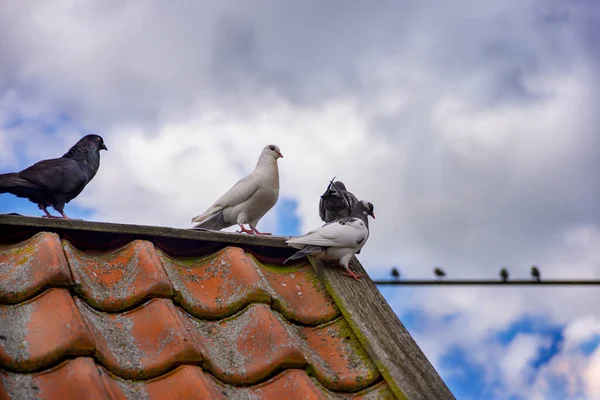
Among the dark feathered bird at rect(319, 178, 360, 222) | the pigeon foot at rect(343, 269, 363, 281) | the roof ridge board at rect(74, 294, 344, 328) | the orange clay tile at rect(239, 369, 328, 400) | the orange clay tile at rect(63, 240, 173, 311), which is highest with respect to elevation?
the dark feathered bird at rect(319, 178, 360, 222)

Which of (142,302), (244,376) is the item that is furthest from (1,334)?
(244,376)

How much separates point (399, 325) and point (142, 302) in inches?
40.6

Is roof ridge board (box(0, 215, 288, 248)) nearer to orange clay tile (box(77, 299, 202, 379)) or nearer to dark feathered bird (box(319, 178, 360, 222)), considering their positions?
orange clay tile (box(77, 299, 202, 379))

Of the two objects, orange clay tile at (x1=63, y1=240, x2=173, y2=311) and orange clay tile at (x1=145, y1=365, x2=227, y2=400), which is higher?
orange clay tile at (x1=63, y1=240, x2=173, y2=311)

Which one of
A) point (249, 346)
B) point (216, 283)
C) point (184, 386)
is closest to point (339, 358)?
point (249, 346)

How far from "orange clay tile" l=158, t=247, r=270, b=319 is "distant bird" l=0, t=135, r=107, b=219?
7.22ft

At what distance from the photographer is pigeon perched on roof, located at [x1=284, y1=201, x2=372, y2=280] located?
3053 mm

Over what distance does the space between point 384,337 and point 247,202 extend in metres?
3.81

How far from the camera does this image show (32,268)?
7.17ft

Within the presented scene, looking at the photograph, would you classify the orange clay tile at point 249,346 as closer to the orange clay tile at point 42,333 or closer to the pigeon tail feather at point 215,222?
the orange clay tile at point 42,333

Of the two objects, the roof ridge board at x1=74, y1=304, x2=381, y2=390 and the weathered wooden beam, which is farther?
the weathered wooden beam

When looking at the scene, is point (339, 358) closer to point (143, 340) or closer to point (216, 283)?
point (216, 283)

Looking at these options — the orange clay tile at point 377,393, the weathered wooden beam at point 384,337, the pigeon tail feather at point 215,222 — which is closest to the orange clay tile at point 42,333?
the orange clay tile at point 377,393

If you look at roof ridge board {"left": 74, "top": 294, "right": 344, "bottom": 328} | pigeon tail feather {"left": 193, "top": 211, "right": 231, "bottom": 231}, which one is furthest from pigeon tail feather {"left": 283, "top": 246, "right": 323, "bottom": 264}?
pigeon tail feather {"left": 193, "top": 211, "right": 231, "bottom": 231}
